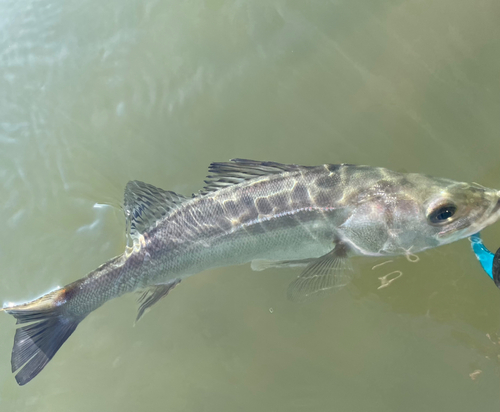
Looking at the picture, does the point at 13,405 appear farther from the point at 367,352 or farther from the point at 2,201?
the point at 367,352

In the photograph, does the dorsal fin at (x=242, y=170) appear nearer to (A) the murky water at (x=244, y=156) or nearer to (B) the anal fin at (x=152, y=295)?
(B) the anal fin at (x=152, y=295)

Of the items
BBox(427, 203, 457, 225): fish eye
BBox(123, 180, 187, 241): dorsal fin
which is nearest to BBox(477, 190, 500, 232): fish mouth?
BBox(427, 203, 457, 225): fish eye

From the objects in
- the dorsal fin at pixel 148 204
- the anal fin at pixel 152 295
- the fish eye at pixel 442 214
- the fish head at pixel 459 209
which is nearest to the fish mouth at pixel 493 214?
the fish head at pixel 459 209

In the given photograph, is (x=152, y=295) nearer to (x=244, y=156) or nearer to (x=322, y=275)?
(x=322, y=275)

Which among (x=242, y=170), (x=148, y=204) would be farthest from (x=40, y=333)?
(x=242, y=170)

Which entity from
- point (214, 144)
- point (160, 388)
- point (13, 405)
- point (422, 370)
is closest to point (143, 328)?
point (160, 388)

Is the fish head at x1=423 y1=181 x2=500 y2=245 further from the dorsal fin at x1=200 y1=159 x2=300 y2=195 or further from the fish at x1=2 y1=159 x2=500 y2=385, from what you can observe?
the dorsal fin at x1=200 y1=159 x2=300 y2=195
